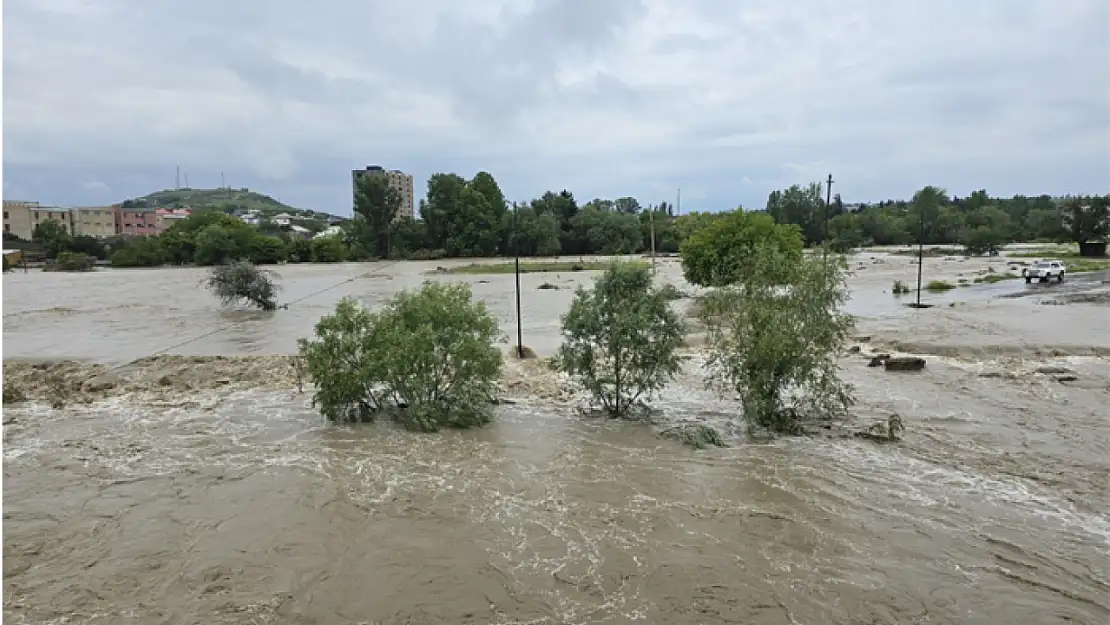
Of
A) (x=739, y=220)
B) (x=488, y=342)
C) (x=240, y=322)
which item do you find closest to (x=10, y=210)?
(x=240, y=322)

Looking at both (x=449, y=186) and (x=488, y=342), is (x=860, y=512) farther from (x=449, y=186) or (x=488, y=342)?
(x=449, y=186)

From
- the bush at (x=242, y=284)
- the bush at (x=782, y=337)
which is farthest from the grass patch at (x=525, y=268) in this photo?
the bush at (x=782, y=337)

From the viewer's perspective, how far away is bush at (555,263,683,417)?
12.9m

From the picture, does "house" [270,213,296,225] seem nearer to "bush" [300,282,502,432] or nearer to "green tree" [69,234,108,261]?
"green tree" [69,234,108,261]

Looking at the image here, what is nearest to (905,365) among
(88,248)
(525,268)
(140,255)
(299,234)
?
(525,268)

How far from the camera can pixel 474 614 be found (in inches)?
280

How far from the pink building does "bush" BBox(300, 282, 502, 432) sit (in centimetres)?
10933

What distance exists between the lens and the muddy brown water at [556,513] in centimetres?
738

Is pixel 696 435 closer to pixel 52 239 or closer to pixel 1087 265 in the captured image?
pixel 1087 265

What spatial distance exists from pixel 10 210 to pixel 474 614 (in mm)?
107409

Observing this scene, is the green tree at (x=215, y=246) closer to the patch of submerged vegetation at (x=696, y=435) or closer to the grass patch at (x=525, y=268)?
the grass patch at (x=525, y=268)

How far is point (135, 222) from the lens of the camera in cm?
10856

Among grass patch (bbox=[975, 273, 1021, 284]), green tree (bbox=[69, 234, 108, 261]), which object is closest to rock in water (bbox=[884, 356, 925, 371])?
grass patch (bbox=[975, 273, 1021, 284])

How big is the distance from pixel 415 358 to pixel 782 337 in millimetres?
6523
